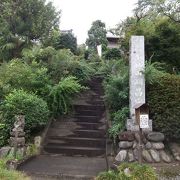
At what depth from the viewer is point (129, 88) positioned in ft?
37.6

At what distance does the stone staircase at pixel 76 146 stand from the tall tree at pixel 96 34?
81.4ft

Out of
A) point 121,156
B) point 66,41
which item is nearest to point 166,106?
point 121,156

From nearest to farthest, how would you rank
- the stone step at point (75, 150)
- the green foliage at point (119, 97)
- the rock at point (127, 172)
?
the rock at point (127, 172) < the stone step at point (75, 150) < the green foliage at point (119, 97)

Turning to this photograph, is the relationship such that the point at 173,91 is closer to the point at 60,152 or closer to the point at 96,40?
the point at 60,152

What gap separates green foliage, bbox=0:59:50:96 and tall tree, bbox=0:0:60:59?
20.1ft

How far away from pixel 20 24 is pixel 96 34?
→ 23.1 meters

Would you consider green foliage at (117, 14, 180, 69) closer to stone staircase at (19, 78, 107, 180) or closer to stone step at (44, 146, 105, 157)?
stone staircase at (19, 78, 107, 180)

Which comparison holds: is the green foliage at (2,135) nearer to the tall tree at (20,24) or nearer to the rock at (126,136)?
the rock at (126,136)

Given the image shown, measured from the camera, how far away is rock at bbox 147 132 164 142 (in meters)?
10.1

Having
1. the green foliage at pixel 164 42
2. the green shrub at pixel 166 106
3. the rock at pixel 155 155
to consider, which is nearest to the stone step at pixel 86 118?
the green shrub at pixel 166 106

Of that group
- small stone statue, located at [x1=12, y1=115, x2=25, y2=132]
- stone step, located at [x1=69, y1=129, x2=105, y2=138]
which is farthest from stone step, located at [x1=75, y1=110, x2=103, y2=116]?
small stone statue, located at [x1=12, y1=115, x2=25, y2=132]

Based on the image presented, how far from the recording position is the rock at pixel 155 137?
10.1m

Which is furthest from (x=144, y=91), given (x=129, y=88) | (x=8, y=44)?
(x=8, y=44)

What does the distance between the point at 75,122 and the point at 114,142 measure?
2476 mm
